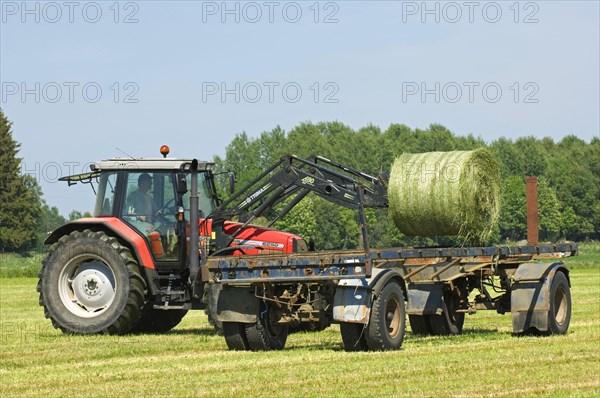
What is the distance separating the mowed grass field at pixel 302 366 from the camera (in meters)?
11.0

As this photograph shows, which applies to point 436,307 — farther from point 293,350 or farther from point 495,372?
point 495,372

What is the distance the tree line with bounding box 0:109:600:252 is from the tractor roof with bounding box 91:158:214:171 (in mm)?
54004

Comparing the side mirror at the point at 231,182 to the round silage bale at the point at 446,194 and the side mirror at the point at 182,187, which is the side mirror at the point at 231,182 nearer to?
the side mirror at the point at 182,187

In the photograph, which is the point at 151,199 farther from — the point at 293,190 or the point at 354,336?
the point at 354,336

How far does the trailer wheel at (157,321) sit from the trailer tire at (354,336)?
17.3 feet

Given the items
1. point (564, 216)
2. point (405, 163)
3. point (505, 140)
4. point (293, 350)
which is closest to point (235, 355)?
point (293, 350)

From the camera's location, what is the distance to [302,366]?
500 inches

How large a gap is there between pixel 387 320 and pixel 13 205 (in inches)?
2863

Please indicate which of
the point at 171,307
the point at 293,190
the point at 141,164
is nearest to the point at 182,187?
Answer: the point at 141,164

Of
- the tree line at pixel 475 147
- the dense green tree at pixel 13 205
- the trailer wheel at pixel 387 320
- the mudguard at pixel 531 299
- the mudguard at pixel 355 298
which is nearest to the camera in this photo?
the mudguard at pixel 355 298

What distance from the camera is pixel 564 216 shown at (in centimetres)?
9706

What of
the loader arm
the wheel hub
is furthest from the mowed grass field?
the loader arm

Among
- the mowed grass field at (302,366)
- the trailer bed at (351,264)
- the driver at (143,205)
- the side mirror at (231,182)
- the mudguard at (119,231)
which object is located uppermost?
the side mirror at (231,182)

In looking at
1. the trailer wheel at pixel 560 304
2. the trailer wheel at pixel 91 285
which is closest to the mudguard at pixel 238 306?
the trailer wheel at pixel 91 285
